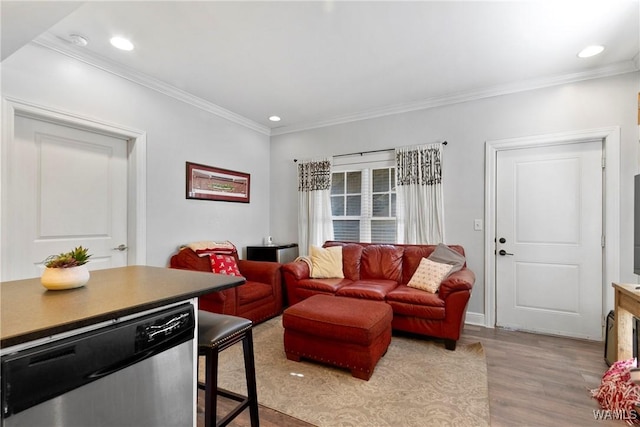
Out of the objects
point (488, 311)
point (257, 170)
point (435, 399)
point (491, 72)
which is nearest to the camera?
point (435, 399)

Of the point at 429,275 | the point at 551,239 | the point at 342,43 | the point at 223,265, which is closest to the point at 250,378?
the point at 223,265

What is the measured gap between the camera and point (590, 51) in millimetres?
2604

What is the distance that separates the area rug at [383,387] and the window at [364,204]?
5.49ft

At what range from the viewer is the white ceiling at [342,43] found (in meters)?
2.06

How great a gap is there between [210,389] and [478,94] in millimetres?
3849

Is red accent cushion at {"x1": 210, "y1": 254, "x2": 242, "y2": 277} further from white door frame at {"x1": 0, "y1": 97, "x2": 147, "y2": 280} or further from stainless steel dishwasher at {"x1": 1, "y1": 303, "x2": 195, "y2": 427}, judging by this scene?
stainless steel dishwasher at {"x1": 1, "y1": 303, "x2": 195, "y2": 427}

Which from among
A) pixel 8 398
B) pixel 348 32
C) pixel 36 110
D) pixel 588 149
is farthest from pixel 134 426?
pixel 588 149

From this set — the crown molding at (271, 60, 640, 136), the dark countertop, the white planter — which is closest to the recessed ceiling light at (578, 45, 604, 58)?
the crown molding at (271, 60, 640, 136)

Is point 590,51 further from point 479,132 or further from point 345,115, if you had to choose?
point 345,115

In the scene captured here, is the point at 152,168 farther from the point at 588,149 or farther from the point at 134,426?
the point at 588,149

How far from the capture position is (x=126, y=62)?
2.79m

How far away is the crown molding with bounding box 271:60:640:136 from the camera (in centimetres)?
287

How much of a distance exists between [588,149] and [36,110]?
5.08 m

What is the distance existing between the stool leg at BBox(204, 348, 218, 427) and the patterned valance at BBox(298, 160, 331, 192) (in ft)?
10.5
